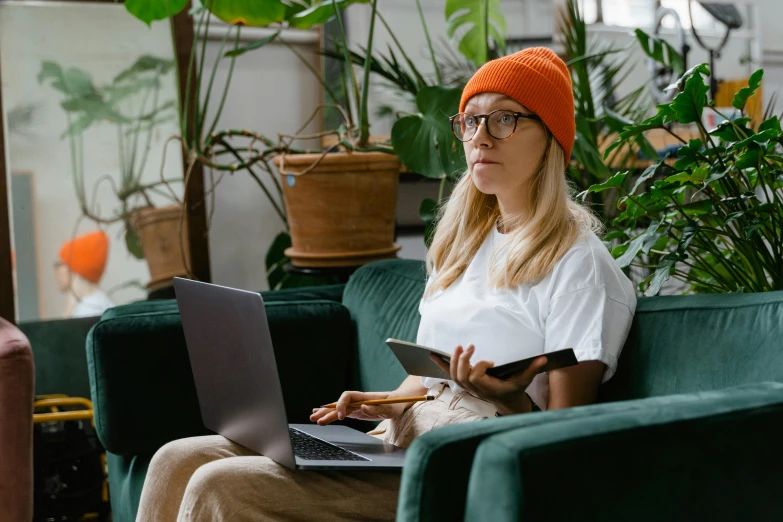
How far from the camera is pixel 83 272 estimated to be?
9.29 feet

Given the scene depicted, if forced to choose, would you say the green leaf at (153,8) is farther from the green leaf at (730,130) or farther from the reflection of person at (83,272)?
the green leaf at (730,130)

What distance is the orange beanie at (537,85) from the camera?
4.72 feet

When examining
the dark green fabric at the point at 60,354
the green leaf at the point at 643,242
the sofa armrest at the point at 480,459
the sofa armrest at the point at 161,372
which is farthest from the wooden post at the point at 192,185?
the sofa armrest at the point at 480,459

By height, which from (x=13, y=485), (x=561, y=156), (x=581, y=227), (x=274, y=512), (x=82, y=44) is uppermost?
(x=82, y=44)

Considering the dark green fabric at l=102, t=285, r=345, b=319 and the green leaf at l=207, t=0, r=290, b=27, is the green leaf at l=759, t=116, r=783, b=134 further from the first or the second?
the green leaf at l=207, t=0, r=290, b=27

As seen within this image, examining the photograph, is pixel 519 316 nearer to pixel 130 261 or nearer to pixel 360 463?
pixel 360 463

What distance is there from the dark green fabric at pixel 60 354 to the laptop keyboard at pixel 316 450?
1553mm

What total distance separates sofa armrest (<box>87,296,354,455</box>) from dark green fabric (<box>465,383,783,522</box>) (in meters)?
1.18

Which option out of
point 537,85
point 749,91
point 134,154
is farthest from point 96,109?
point 749,91

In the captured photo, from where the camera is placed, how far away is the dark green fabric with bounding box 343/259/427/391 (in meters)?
1.95

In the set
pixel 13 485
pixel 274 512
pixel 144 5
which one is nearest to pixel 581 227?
pixel 274 512

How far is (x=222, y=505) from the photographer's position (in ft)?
4.14

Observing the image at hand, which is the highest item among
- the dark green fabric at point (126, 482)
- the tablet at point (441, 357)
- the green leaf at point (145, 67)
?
the green leaf at point (145, 67)

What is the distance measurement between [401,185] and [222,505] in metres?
2.17
